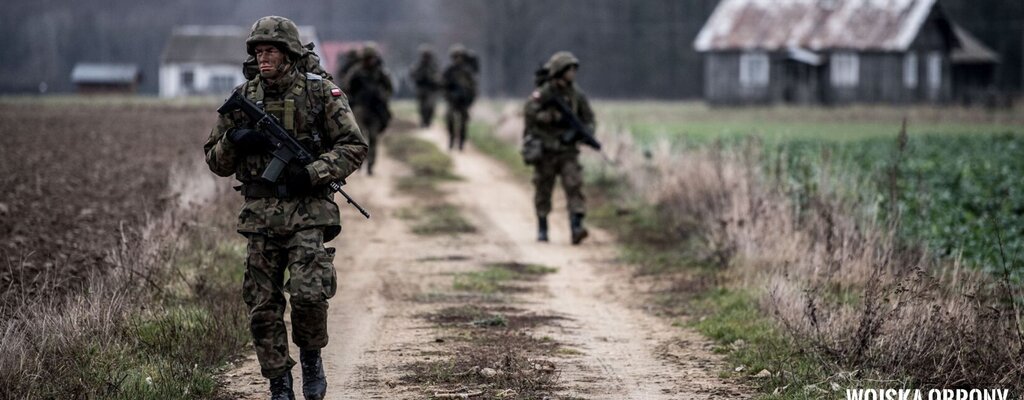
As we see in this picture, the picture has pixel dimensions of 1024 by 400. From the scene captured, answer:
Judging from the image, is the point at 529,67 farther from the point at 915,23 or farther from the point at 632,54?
the point at 915,23

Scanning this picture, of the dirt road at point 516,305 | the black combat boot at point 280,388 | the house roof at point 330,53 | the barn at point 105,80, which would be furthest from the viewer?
the barn at point 105,80

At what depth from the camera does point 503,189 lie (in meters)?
20.3

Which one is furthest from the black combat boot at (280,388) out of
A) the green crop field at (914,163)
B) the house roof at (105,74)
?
the house roof at (105,74)

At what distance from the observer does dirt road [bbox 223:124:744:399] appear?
7688 millimetres

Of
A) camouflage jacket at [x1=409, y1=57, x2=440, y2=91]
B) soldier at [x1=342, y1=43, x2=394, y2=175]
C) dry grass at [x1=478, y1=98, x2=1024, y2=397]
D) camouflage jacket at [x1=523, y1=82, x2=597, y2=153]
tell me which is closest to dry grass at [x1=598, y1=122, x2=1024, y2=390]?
dry grass at [x1=478, y1=98, x2=1024, y2=397]

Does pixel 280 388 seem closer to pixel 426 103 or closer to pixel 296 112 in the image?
pixel 296 112

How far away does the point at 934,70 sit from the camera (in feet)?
186

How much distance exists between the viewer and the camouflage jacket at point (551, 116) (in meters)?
14.1

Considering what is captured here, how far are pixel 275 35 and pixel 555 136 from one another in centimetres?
769

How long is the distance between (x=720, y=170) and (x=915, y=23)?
43025mm

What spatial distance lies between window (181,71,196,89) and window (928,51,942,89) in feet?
155

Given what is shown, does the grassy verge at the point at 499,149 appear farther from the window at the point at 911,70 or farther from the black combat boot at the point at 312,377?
the window at the point at 911,70

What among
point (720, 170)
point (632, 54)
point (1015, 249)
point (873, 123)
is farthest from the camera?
point (632, 54)

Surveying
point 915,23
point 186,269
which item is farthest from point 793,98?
point 186,269
